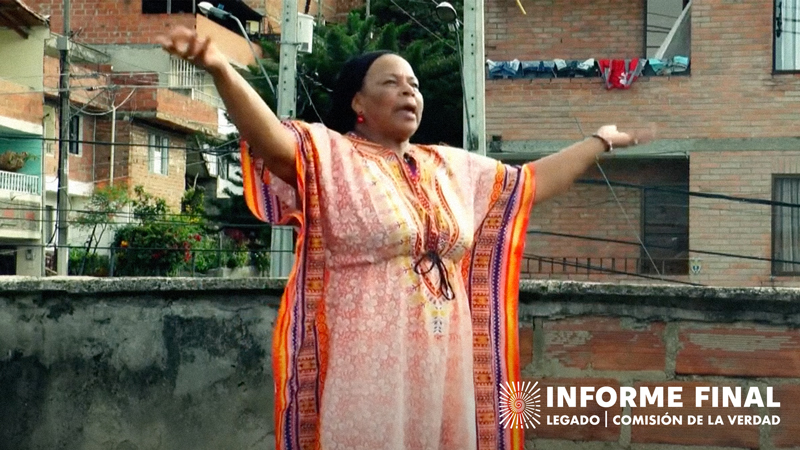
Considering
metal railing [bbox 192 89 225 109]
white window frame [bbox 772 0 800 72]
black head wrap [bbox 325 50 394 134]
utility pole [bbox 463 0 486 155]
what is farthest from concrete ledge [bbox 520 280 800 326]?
metal railing [bbox 192 89 225 109]

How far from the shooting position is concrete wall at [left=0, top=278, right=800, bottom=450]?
397 cm

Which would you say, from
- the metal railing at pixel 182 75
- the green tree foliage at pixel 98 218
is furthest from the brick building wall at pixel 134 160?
the metal railing at pixel 182 75

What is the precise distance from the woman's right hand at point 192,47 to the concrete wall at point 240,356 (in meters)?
1.57

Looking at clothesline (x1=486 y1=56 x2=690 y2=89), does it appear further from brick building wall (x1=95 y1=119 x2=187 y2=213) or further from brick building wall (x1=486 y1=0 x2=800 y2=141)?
brick building wall (x1=95 y1=119 x2=187 y2=213)

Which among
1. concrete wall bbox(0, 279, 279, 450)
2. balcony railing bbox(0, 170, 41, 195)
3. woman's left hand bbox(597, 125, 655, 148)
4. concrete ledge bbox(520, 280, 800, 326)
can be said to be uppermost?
balcony railing bbox(0, 170, 41, 195)

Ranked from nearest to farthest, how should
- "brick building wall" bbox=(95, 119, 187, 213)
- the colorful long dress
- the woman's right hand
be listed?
the woman's right hand < the colorful long dress < "brick building wall" bbox=(95, 119, 187, 213)

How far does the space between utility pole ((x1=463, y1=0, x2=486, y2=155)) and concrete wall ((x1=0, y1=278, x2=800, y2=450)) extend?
31.3 feet

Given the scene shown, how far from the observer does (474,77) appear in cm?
1355

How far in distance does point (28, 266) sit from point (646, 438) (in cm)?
2719

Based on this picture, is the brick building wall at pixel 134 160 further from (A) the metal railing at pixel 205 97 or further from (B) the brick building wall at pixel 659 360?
(B) the brick building wall at pixel 659 360

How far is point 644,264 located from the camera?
17.8 meters

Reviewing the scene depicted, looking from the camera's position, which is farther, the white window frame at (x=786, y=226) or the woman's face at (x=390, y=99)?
the white window frame at (x=786, y=226)

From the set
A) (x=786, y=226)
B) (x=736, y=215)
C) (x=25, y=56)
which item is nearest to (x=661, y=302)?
(x=736, y=215)

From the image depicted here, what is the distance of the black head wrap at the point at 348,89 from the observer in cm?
310
